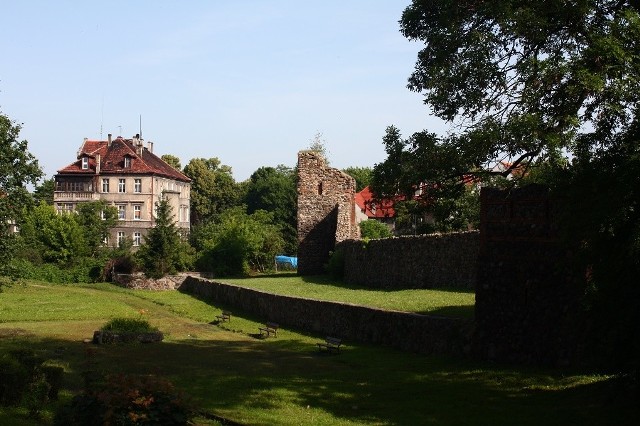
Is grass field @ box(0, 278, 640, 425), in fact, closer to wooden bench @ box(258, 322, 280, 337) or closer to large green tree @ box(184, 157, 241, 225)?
wooden bench @ box(258, 322, 280, 337)

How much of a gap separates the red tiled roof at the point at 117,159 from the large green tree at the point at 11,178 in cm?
4824

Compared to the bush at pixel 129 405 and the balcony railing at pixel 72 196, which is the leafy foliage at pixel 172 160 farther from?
the bush at pixel 129 405

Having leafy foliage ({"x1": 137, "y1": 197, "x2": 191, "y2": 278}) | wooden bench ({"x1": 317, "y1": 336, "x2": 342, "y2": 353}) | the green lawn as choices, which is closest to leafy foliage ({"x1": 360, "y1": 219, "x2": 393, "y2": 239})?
leafy foliage ({"x1": 137, "y1": 197, "x2": 191, "y2": 278})

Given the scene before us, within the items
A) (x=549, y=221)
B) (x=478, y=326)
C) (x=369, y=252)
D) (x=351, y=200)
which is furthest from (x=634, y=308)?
(x=351, y=200)

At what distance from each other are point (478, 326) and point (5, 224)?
2641 cm

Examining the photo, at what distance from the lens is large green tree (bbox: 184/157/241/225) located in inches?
4572

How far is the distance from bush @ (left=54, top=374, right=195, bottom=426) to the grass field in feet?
8.67

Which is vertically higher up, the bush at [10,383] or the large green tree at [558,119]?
the large green tree at [558,119]

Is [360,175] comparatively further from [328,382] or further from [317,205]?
[328,382]

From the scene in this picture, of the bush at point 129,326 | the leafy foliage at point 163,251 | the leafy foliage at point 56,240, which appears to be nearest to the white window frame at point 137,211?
the leafy foliage at point 56,240

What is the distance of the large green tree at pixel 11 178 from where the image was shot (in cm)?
3916

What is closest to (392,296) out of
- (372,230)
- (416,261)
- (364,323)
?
(416,261)

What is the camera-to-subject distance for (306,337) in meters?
28.0

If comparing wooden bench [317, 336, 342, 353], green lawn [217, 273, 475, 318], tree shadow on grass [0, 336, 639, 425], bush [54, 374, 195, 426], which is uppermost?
green lawn [217, 273, 475, 318]
